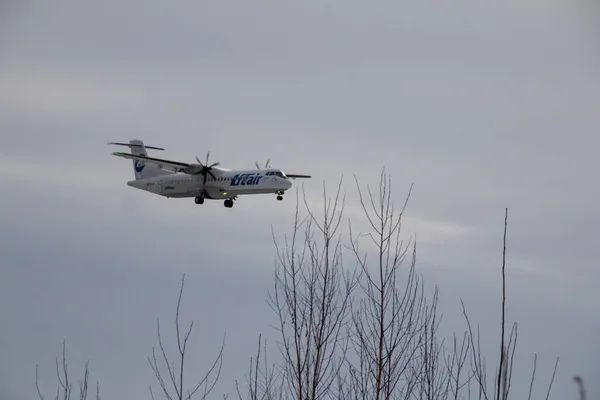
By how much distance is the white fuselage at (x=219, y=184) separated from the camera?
58469 mm

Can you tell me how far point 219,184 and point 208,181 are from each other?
1062 millimetres

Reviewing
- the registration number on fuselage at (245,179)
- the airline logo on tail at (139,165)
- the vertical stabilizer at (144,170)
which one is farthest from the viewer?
the airline logo on tail at (139,165)

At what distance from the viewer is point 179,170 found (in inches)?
2539

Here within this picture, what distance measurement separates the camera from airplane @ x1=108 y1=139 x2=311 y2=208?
58.7m

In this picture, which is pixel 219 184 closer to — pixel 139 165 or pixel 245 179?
pixel 245 179

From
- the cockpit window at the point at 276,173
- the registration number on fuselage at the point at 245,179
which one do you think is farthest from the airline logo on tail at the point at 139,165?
the cockpit window at the point at 276,173

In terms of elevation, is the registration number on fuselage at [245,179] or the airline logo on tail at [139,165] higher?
the airline logo on tail at [139,165]

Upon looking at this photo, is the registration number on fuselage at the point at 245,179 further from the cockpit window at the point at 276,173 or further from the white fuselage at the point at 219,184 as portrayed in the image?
the cockpit window at the point at 276,173

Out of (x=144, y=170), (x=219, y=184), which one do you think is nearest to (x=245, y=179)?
(x=219, y=184)

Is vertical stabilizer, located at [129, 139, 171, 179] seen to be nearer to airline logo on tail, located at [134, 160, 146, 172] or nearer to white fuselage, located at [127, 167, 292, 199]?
airline logo on tail, located at [134, 160, 146, 172]

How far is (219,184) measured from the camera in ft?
205

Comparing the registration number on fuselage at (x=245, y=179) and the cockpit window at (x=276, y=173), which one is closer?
the cockpit window at (x=276, y=173)

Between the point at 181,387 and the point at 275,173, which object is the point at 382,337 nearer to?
the point at 181,387

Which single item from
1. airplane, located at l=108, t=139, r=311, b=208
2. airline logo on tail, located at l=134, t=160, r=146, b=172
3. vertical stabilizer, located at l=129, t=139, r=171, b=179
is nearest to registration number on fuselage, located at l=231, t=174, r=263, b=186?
airplane, located at l=108, t=139, r=311, b=208
